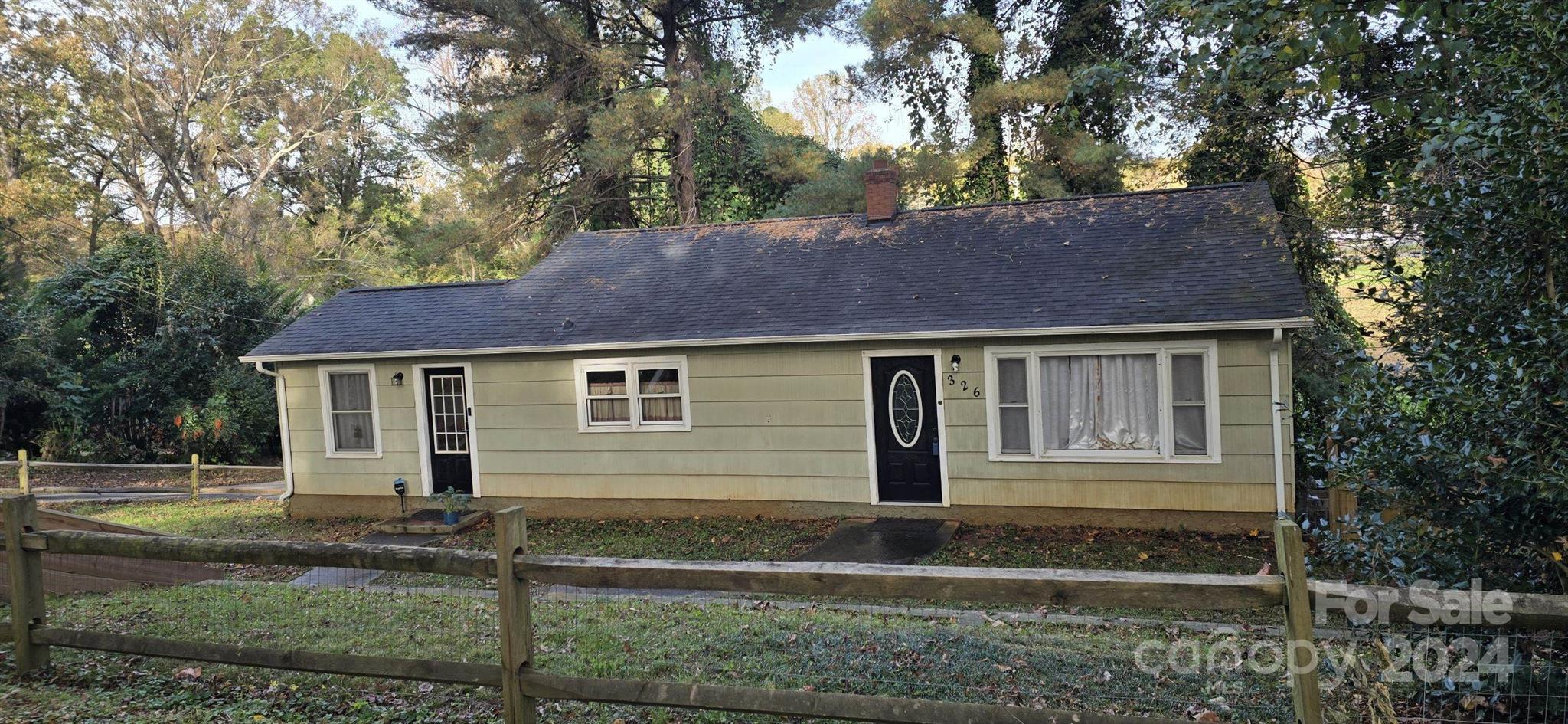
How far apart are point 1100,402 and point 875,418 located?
2.62 m

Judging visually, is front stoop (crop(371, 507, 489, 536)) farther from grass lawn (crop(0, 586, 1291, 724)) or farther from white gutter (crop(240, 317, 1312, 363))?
grass lawn (crop(0, 586, 1291, 724))

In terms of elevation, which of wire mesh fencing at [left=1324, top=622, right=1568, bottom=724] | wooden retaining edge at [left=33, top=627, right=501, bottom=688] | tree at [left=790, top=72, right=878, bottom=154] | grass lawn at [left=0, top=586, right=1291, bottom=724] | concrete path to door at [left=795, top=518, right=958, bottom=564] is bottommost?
concrete path to door at [left=795, top=518, right=958, bottom=564]

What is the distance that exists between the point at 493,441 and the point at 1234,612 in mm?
9467

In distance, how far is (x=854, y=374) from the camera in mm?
11344

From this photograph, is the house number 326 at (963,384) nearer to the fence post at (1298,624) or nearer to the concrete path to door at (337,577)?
the concrete path to door at (337,577)

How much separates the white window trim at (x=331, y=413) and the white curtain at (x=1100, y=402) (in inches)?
358

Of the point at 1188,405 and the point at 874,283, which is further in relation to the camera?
the point at 874,283

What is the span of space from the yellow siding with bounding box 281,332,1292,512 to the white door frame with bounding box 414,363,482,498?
0.07 meters

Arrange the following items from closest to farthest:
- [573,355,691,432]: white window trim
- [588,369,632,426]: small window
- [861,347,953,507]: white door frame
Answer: [861,347,953,507]: white door frame → [573,355,691,432]: white window trim → [588,369,632,426]: small window

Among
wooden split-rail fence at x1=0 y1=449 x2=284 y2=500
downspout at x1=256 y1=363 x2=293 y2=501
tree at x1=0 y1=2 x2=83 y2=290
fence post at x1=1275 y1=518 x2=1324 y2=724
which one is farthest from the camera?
tree at x1=0 y1=2 x2=83 y2=290

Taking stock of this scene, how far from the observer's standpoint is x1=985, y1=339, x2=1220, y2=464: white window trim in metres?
10.1

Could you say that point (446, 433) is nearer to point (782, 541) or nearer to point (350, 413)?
point (350, 413)

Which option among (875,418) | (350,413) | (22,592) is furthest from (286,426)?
(22,592)

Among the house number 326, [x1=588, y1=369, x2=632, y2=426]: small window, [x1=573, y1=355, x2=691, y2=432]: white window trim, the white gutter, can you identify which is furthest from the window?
the house number 326
